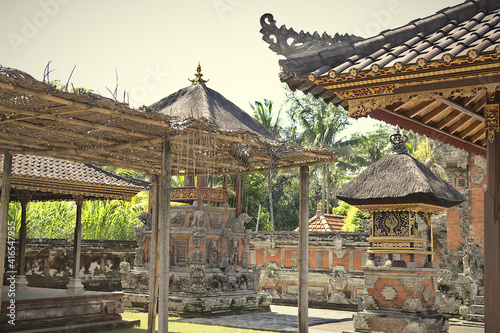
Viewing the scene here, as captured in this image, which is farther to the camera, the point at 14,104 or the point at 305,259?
the point at 305,259

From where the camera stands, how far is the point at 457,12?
536 cm

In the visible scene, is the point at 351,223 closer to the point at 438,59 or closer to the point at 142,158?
the point at 142,158

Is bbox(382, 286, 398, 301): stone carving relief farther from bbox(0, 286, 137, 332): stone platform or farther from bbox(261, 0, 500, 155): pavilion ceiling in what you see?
bbox(261, 0, 500, 155): pavilion ceiling

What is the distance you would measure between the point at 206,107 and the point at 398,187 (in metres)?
4.21

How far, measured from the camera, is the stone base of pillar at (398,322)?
1088 cm

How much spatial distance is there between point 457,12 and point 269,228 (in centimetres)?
2543

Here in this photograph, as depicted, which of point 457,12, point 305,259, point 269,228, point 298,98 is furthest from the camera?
point 298,98

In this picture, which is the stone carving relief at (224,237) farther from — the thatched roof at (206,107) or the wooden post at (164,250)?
the wooden post at (164,250)

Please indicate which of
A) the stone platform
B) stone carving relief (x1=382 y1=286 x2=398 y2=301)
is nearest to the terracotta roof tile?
the stone platform

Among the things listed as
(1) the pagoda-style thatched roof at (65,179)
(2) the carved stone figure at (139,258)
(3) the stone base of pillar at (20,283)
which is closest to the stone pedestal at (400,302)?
(1) the pagoda-style thatched roof at (65,179)

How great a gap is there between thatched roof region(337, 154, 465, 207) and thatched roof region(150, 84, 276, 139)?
2.14 meters

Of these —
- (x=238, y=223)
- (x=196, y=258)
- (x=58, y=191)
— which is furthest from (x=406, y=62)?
(x=238, y=223)

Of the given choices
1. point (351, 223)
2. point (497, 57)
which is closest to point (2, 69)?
point (497, 57)

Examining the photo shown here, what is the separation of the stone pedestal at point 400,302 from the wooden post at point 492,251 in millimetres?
6261
